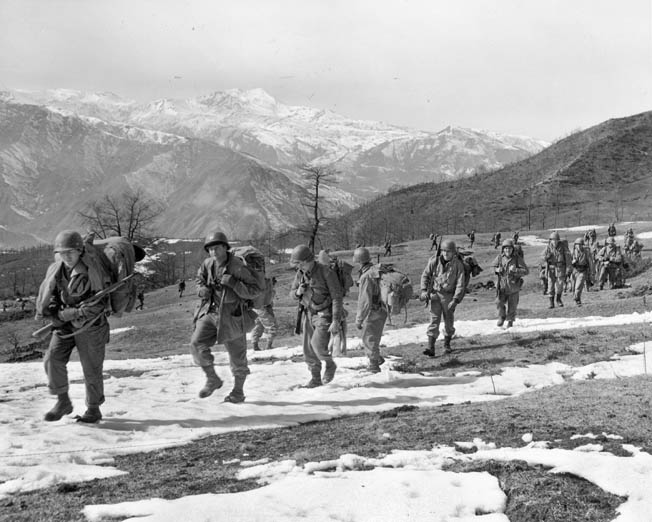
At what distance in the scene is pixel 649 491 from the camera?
4629mm

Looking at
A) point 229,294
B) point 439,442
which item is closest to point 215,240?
point 229,294

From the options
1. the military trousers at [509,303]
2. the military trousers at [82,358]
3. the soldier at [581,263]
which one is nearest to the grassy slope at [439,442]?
the military trousers at [82,358]

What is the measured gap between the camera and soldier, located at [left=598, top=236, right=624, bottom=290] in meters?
31.8

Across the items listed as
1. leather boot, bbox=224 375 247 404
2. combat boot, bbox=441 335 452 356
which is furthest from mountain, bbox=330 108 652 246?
leather boot, bbox=224 375 247 404

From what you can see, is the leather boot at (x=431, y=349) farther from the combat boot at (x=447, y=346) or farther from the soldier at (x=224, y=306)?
the soldier at (x=224, y=306)

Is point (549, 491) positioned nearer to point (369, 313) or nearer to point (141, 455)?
point (141, 455)

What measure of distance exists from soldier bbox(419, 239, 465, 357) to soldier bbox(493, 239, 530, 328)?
3.93m

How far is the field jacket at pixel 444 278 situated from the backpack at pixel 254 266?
5281mm

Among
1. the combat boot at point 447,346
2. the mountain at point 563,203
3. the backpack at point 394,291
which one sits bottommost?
the combat boot at point 447,346

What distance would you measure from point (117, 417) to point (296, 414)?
2.56m

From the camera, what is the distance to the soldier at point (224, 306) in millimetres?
9891

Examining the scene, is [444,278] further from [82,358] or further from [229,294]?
[82,358]

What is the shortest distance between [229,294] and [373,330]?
12.7 ft

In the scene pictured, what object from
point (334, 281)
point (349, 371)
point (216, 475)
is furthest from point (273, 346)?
point (216, 475)
